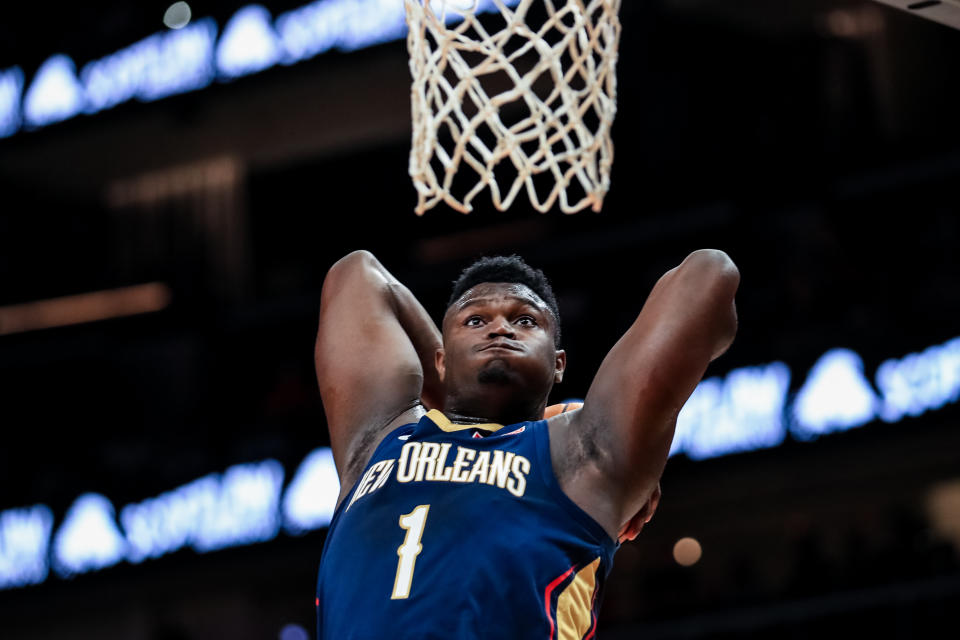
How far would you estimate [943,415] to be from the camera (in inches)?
368

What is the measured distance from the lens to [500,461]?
334cm

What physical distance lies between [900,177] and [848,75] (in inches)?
69.1

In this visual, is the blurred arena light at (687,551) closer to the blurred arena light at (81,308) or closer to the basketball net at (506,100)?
the blurred arena light at (81,308)

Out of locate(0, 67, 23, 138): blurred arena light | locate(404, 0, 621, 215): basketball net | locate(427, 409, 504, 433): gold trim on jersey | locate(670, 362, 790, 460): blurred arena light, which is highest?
locate(0, 67, 23, 138): blurred arena light

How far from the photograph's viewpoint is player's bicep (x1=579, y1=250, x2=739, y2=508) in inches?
130

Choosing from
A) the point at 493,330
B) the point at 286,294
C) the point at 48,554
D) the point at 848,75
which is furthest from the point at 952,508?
the point at 493,330

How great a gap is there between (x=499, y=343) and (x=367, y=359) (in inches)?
17.4

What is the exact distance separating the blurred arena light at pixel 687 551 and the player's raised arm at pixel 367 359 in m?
8.35

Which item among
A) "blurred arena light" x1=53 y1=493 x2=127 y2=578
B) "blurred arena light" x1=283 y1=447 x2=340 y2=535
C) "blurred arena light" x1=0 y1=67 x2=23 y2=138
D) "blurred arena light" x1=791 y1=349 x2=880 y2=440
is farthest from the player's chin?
"blurred arena light" x1=0 y1=67 x2=23 y2=138

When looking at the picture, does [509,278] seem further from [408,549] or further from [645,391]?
[408,549]

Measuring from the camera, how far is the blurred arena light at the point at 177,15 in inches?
508

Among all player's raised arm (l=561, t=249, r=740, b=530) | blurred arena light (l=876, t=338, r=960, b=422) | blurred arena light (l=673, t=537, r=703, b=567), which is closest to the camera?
player's raised arm (l=561, t=249, r=740, b=530)

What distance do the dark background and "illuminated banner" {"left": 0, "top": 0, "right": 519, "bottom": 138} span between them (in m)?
0.13

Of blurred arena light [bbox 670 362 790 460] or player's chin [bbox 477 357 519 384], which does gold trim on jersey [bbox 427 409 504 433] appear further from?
blurred arena light [bbox 670 362 790 460]
